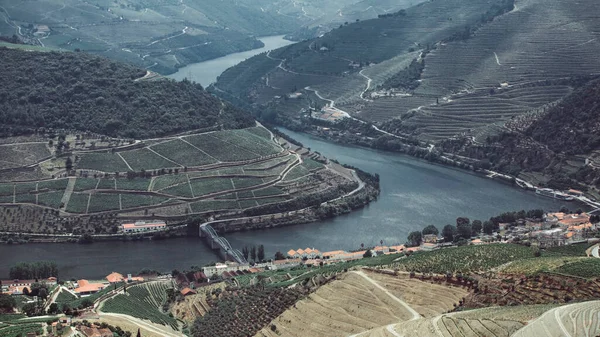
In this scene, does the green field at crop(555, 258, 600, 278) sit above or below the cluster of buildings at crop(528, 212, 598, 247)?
above

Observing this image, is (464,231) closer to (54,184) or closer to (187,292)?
(187,292)

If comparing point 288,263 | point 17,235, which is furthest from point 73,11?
point 288,263

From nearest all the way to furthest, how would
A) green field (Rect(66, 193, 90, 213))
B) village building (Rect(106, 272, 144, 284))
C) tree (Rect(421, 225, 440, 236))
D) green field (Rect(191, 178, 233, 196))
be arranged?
1. village building (Rect(106, 272, 144, 284))
2. tree (Rect(421, 225, 440, 236))
3. green field (Rect(66, 193, 90, 213))
4. green field (Rect(191, 178, 233, 196))

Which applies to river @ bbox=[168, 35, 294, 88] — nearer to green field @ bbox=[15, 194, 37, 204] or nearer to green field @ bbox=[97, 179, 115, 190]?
green field @ bbox=[97, 179, 115, 190]

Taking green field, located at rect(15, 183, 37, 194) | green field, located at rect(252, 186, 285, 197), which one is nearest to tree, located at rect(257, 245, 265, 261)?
green field, located at rect(252, 186, 285, 197)

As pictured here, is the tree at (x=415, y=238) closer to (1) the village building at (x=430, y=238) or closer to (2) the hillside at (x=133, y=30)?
(1) the village building at (x=430, y=238)

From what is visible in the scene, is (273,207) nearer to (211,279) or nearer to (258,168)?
A: (258,168)

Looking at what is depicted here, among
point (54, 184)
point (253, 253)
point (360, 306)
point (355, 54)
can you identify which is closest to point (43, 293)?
point (253, 253)
